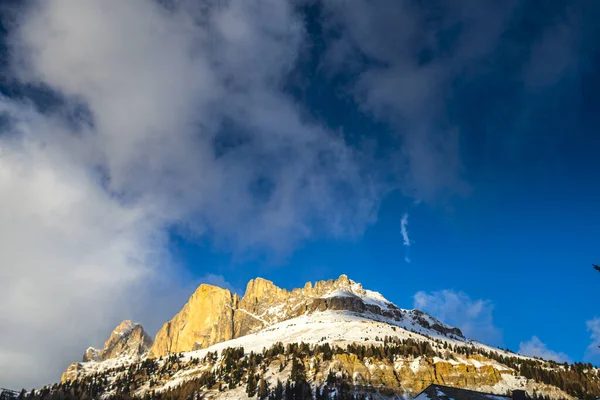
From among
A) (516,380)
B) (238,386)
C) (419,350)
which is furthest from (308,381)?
(516,380)

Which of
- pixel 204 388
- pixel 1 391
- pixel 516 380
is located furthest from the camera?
pixel 204 388

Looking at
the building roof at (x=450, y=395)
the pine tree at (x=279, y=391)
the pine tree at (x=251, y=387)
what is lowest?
the building roof at (x=450, y=395)

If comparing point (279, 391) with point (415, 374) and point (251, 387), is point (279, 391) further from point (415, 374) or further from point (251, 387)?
point (415, 374)

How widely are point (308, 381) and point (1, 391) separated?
434 ft

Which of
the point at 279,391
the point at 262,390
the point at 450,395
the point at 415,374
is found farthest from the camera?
the point at 415,374

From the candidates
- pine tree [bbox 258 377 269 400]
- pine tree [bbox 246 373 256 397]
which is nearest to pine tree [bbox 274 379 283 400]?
pine tree [bbox 258 377 269 400]

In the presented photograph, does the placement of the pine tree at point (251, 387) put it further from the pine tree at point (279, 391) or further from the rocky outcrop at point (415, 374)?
the rocky outcrop at point (415, 374)

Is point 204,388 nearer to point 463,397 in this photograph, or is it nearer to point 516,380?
point 516,380

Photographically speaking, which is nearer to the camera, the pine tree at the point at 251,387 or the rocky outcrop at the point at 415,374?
the pine tree at the point at 251,387

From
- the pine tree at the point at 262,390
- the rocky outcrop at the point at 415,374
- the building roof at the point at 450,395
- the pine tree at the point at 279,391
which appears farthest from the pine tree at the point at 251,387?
the building roof at the point at 450,395

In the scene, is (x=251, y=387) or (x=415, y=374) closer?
(x=251, y=387)

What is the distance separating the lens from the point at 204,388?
512 ft

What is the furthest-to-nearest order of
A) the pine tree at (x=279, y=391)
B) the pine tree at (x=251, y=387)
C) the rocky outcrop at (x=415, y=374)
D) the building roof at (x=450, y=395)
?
the rocky outcrop at (x=415, y=374)
the pine tree at (x=251, y=387)
the pine tree at (x=279, y=391)
the building roof at (x=450, y=395)

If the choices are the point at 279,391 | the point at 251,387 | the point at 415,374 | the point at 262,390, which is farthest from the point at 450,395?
the point at 251,387
